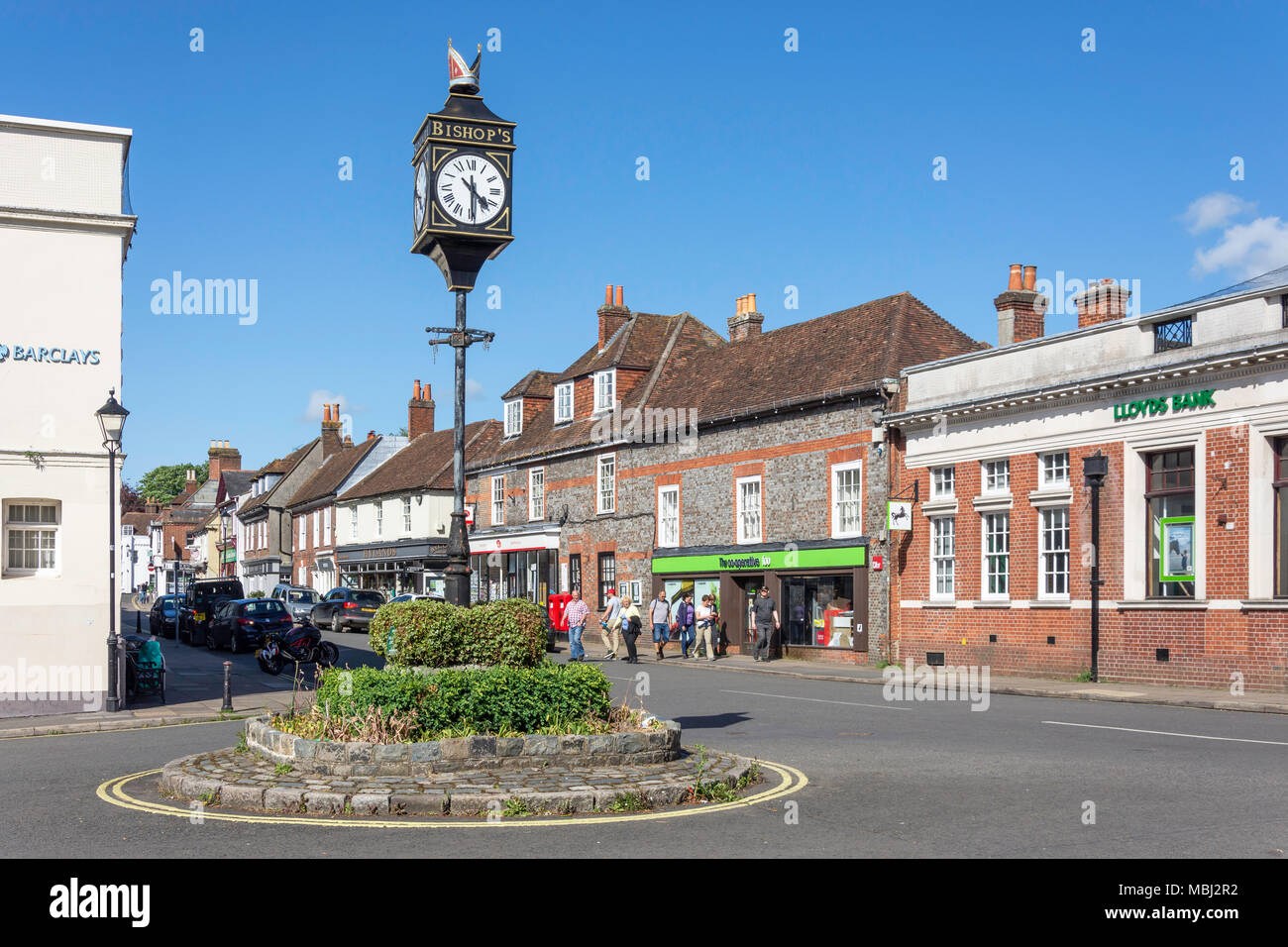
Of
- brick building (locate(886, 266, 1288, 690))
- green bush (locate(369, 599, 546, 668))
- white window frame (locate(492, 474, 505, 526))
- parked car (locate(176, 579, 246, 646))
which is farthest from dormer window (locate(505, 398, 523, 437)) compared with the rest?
green bush (locate(369, 599, 546, 668))

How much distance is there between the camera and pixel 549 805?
951cm

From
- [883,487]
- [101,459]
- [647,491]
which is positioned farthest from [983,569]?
[101,459]

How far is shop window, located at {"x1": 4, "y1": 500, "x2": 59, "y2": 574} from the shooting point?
59.7 ft

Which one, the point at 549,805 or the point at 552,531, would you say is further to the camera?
the point at 552,531

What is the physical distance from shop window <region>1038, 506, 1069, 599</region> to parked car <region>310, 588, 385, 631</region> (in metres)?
25.1

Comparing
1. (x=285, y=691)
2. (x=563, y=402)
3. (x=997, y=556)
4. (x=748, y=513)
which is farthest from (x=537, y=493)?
(x=285, y=691)

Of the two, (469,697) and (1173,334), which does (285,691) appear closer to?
(469,697)

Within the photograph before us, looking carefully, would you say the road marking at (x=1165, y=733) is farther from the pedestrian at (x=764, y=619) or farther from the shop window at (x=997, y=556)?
the pedestrian at (x=764, y=619)

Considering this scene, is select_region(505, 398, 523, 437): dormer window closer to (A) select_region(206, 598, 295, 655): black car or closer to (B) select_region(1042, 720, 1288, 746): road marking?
(A) select_region(206, 598, 295, 655): black car

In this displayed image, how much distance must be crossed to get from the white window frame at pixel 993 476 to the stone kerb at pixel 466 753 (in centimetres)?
1686

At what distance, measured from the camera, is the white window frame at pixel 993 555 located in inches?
1036

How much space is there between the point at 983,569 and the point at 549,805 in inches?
755
